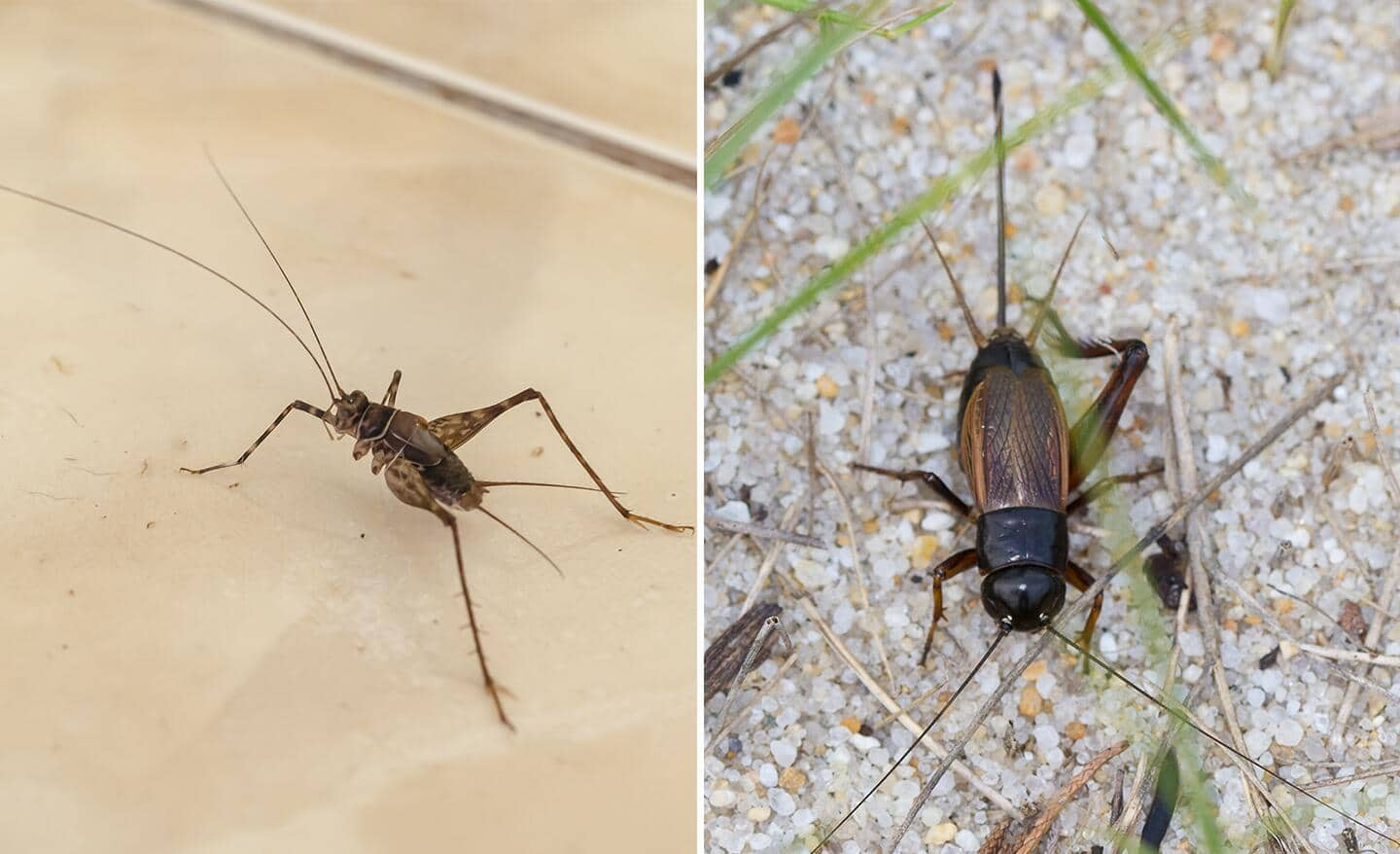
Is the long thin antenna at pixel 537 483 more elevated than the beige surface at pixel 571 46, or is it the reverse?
the beige surface at pixel 571 46

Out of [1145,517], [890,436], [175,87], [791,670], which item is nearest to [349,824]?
[791,670]

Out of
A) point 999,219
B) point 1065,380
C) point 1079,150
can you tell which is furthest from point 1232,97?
point 1065,380

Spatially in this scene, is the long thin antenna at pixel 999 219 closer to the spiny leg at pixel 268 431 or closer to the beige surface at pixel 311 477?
the beige surface at pixel 311 477

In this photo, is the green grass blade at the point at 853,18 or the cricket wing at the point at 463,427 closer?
the cricket wing at the point at 463,427

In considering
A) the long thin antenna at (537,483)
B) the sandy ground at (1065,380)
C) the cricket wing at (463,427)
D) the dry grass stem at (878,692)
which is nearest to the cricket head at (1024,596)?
the sandy ground at (1065,380)

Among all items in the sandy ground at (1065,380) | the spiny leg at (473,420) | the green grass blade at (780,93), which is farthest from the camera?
the sandy ground at (1065,380)
